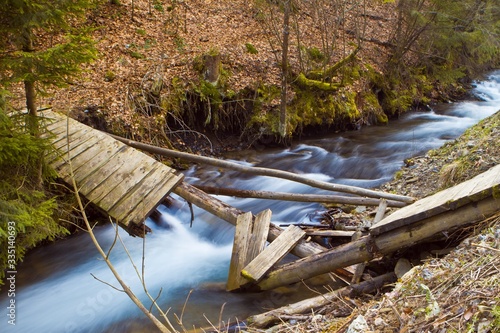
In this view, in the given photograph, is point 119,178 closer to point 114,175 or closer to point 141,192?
point 114,175

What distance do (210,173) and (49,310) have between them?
14.8 feet

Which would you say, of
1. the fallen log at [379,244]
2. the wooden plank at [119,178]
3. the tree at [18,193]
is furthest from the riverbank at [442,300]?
the wooden plank at [119,178]

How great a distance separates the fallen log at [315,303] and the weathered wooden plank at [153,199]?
6.58 feet

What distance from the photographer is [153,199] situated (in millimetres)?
5367

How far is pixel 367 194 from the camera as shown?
564 centimetres

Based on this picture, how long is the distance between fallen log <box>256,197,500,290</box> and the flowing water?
434mm

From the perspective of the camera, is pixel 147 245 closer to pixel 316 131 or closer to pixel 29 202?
pixel 29 202

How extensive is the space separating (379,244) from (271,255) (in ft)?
4.38

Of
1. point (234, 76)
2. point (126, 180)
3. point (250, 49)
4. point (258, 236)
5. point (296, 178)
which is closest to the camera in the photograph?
point (258, 236)

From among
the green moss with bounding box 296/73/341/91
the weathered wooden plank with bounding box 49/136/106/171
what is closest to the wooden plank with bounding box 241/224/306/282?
the weathered wooden plank with bounding box 49/136/106/171

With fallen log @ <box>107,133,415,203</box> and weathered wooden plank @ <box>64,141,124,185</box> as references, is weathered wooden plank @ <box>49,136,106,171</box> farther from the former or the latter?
fallen log @ <box>107,133,415,203</box>

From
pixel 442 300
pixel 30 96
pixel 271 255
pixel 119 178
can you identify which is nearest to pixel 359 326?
pixel 442 300

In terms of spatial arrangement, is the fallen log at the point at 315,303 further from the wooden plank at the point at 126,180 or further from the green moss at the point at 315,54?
the green moss at the point at 315,54

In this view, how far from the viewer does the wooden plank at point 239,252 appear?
185 inches
